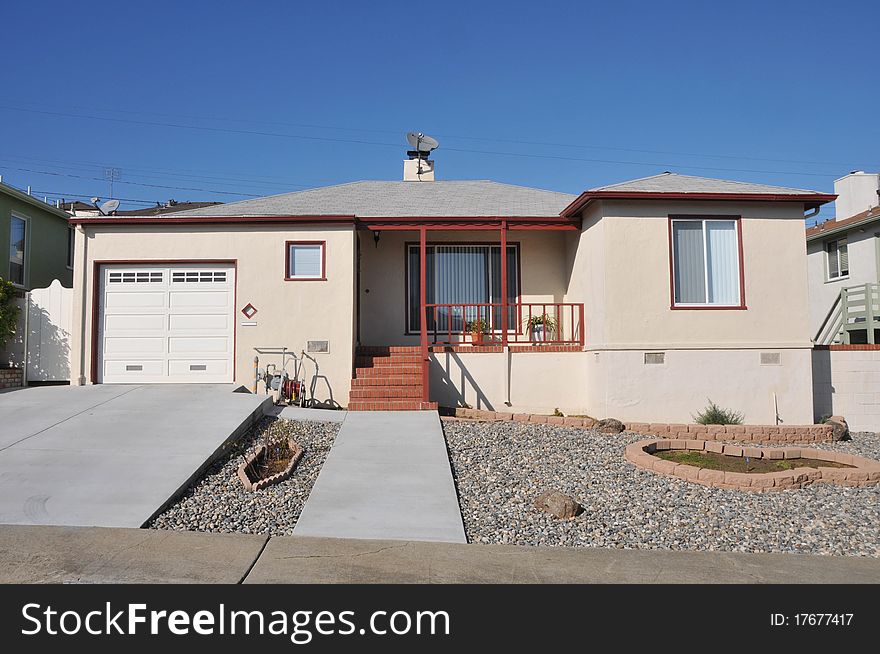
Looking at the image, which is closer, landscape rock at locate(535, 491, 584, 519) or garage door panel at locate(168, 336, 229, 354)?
landscape rock at locate(535, 491, 584, 519)

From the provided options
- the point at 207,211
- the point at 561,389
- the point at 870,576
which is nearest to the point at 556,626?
the point at 870,576

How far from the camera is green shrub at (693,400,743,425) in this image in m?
10.5

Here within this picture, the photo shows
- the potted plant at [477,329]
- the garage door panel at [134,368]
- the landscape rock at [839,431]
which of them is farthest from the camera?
the potted plant at [477,329]

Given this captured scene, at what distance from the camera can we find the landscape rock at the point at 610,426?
32.1 ft

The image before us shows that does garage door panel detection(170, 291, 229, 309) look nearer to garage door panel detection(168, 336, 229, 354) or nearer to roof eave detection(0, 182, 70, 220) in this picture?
garage door panel detection(168, 336, 229, 354)

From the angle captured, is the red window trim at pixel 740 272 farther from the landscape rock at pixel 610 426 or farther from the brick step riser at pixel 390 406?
the brick step riser at pixel 390 406

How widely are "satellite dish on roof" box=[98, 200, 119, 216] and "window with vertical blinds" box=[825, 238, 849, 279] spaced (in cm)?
1814

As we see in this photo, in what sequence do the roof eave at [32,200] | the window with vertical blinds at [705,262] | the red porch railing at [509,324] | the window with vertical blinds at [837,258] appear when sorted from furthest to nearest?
the window with vertical blinds at [837,258] → the roof eave at [32,200] → the red porch railing at [509,324] → the window with vertical blinds at [705,262]

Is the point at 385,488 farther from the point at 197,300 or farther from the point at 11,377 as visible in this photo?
the point at 11,377

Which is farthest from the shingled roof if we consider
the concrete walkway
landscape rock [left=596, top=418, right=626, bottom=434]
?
the concrete walkway

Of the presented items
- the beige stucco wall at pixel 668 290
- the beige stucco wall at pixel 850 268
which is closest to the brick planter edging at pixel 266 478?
the beige stucco wall at pixel 668 290

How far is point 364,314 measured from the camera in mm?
13180

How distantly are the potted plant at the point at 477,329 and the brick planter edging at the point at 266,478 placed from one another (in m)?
4.72

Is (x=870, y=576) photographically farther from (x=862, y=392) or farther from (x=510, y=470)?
(x=862, y=392)
